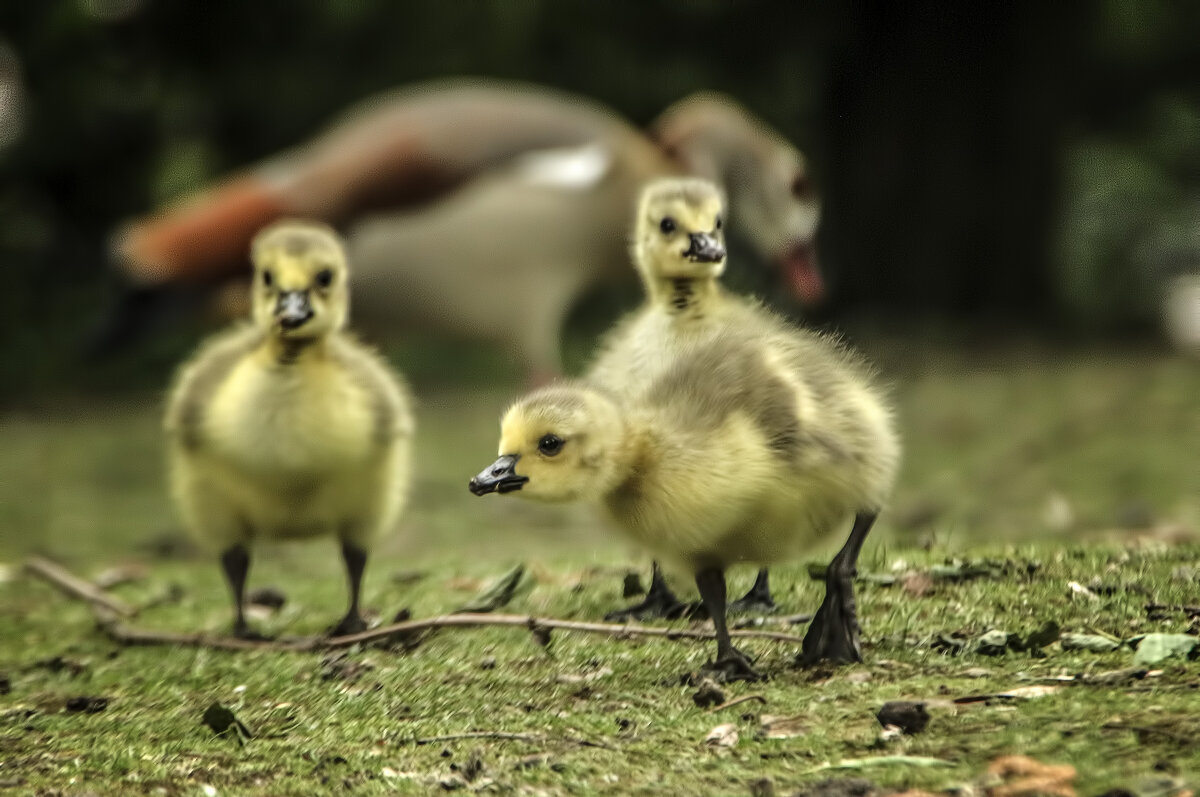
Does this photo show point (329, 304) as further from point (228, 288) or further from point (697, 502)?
point (228, 288)

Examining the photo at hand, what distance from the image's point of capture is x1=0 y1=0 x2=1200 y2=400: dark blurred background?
934cm

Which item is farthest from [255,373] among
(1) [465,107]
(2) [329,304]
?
(1) [465,107]

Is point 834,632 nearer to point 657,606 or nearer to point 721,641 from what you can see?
point 721,641

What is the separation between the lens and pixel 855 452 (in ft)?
9.61

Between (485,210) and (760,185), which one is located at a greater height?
(760,185)

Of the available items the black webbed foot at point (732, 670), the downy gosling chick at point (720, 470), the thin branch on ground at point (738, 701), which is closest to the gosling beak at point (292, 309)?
the downy gosling chick at point (720, 470)

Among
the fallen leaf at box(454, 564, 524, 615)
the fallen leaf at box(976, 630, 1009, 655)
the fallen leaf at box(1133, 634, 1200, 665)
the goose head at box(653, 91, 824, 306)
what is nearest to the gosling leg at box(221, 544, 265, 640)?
the fallen leaf at box(454, 564, 524, 615)

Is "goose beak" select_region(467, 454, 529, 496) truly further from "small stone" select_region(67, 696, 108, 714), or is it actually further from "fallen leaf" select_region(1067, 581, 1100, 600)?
"fallen leaf" select_region(1067, 581, 1100, 600)

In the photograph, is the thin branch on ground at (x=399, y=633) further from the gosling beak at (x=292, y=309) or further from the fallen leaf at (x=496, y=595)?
the gosling beak at (x=292, y=309)

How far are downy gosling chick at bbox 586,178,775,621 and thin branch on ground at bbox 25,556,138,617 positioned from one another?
1.49m

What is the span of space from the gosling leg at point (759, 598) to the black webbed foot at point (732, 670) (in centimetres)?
56

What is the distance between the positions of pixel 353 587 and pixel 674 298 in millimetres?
1011

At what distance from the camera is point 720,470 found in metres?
2.82

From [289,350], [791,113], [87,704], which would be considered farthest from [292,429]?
[791,113]
